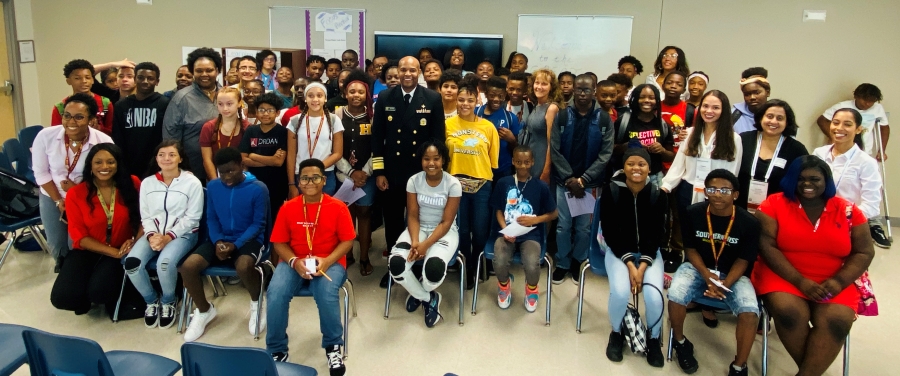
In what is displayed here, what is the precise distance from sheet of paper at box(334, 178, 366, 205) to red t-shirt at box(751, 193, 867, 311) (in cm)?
251

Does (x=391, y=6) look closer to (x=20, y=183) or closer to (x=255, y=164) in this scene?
(x=255, y=164)

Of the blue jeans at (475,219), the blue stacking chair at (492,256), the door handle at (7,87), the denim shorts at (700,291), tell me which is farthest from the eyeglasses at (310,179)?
the door handle at (7,87)

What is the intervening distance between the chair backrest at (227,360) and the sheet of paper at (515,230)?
1897mm

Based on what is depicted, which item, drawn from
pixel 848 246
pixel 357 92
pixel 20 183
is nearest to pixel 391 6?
pixel 357 92

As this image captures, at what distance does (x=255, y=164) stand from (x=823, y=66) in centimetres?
588

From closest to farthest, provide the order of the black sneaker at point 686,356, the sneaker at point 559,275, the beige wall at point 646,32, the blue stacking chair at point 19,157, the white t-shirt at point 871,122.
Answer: the black sneaker at point 686,356, the sneaker at point 559,275, the blue stacking chair at point 19,157, the white t-shirt at point 871,122, the beige wall at point 646,32

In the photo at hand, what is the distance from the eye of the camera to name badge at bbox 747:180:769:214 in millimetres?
3211

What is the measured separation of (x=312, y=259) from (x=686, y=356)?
2.11 m

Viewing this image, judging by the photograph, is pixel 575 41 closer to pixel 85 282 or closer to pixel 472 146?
pixel 472 146

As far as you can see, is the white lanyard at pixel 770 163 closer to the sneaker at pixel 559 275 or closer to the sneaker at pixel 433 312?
the sneaker at pixel 559 275

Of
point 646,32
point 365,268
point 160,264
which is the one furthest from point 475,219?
point 646,32

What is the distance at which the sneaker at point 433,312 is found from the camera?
3.37 metres

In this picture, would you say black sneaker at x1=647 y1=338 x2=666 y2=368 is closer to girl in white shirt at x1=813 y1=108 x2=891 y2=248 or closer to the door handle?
girl in white shirt at x1=813 y1=108 x2=891 y2=248

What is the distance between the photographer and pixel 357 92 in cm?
375
